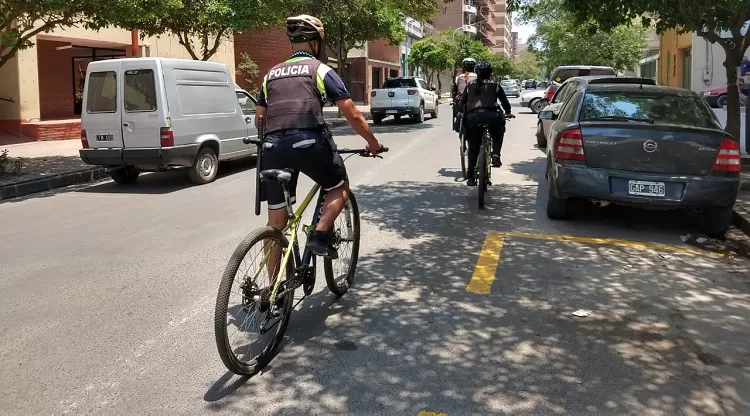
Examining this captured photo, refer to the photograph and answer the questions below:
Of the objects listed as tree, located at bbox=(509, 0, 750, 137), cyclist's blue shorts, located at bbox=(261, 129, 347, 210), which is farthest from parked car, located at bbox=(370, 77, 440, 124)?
cyclist's blue shorts, located at bbox=(261, 129, 347, 210)

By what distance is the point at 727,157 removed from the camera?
21.8ft

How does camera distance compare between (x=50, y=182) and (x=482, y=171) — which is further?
(x=50, y=182)

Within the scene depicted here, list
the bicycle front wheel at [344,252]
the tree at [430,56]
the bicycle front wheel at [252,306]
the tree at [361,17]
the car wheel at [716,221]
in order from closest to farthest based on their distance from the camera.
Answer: the bicycle front wheel at [252,306] < the bicycle front wheel at [344,252] < the car wheel at [716,221] < the tree at [361,17] < the tree at [430,56]

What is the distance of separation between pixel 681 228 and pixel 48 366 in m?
6.47

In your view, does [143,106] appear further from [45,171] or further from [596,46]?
[596,46]

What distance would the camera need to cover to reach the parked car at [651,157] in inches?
261

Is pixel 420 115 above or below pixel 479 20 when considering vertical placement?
below

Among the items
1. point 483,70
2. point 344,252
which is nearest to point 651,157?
point 483,70

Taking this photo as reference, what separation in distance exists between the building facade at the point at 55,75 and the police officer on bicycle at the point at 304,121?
605 inches

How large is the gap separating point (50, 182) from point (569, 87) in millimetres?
9471

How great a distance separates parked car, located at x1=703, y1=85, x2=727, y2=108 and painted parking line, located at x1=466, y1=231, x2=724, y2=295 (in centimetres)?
1801

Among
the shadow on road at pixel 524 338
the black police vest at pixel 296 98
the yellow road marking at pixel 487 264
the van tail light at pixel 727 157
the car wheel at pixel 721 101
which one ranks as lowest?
the shadow on road at pixel 524 338

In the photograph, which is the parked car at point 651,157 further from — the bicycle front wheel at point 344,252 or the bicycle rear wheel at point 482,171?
the bicycle front wheel at point 344,252

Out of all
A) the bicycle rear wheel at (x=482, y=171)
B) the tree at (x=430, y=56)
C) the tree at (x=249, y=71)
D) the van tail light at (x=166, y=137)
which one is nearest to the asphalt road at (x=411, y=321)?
the bicycle rear wheel at (x=482, y=171)
